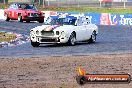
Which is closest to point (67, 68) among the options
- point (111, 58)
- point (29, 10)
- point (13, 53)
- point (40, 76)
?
point (40, 76)

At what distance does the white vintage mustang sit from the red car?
59.4 feet

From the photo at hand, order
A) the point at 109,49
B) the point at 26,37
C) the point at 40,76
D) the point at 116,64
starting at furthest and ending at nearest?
1. the point at 26,37
2. the point at 109,49
3. the point at 116,64
4. the point at 40,76

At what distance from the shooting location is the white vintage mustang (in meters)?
23.4

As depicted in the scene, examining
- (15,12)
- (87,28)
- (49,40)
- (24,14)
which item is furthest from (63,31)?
(15,12)

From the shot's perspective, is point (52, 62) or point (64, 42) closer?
point (52, 62)

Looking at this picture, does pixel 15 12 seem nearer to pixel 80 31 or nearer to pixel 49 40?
pixel 80 31

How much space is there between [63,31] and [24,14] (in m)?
20.7

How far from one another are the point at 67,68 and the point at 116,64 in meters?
1.66

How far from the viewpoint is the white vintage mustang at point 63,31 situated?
23.4m

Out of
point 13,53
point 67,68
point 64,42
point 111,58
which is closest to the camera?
point 67,68

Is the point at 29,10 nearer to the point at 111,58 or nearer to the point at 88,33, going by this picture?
the point at 88,33

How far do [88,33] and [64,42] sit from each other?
2321mm

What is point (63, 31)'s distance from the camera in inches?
923

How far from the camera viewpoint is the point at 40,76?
1305cm
